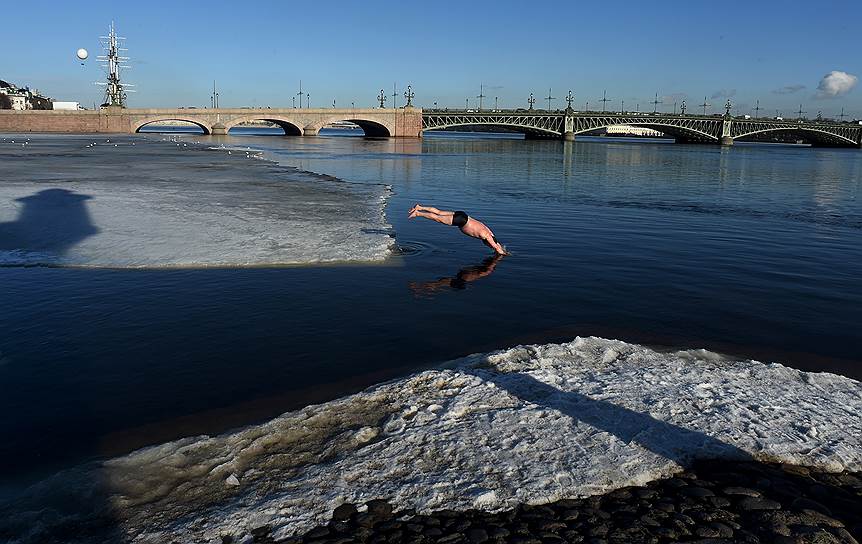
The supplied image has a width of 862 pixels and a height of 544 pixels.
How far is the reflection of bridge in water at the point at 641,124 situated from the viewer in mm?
116375

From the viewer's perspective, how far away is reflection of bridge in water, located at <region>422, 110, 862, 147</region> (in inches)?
4582

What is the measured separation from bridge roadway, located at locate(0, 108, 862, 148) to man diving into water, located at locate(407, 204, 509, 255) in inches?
3781

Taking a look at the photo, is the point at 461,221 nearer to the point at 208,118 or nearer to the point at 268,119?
the point at 268,119

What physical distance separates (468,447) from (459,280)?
6.52 m

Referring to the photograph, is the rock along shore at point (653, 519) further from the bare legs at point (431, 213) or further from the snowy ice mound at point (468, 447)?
the bare legs at point (431, 213)

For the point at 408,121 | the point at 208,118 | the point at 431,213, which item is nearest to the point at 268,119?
the point at 208,118

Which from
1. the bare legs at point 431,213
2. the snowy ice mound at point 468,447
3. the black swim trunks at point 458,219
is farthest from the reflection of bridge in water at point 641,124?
the snowy ice mound at point 468,447

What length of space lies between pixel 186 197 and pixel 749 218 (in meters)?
19.2

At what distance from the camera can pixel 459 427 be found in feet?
18.7

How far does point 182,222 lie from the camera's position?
16.0 meters

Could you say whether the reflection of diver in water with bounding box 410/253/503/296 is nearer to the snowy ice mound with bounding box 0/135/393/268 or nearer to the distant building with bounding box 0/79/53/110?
the snowy ice mound with bounding box 0/135/393/268

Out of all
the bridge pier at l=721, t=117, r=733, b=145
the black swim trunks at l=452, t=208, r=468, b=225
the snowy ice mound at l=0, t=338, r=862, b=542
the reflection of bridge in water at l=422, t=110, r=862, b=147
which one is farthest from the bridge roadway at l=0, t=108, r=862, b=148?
the snowy ice mound at l=0, t=338, r=862, b=542

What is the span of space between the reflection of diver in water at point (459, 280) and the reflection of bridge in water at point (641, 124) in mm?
97695

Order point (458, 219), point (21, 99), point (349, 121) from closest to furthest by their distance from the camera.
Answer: point (458, 219) < point (349, 121) < point (21, 99)
